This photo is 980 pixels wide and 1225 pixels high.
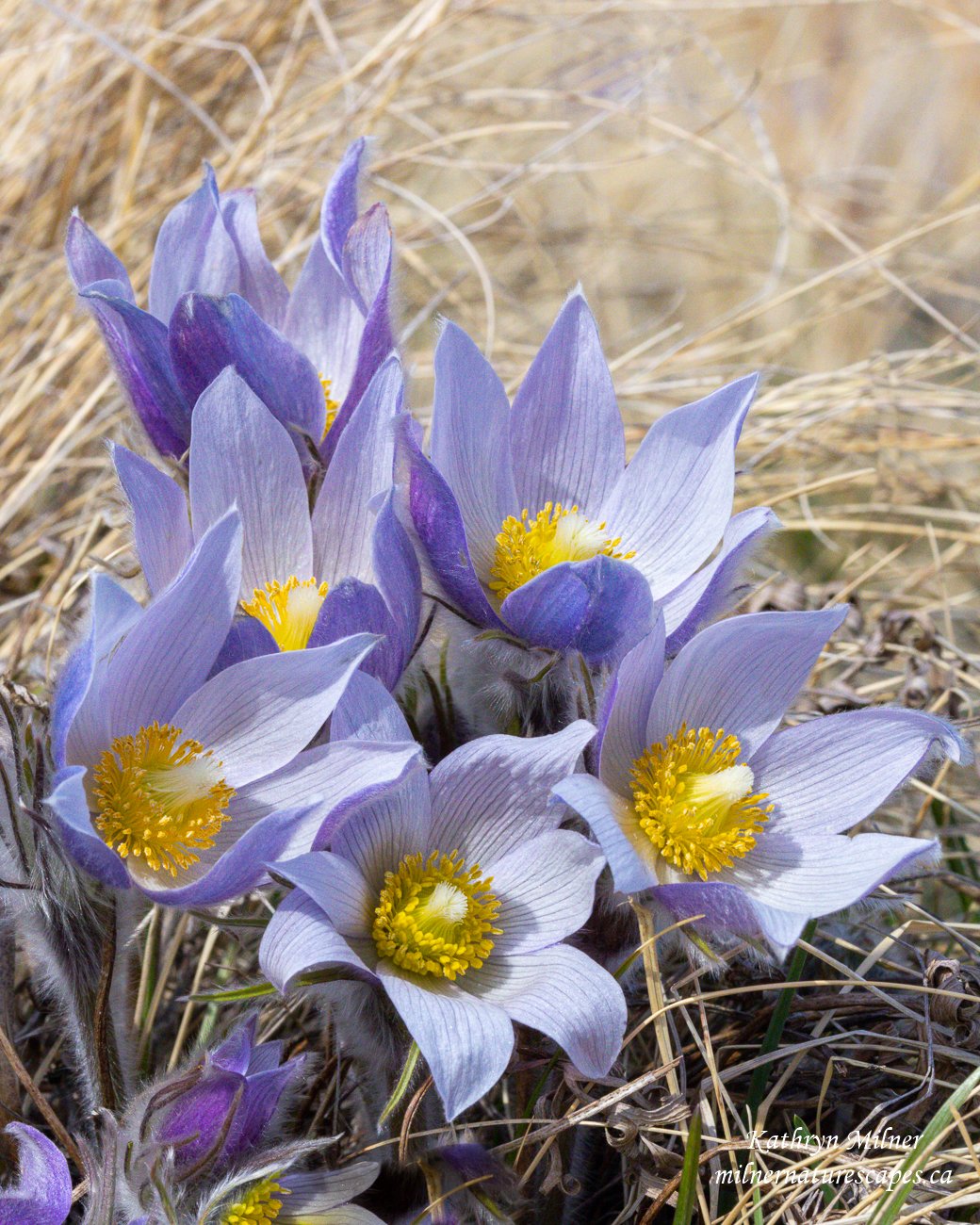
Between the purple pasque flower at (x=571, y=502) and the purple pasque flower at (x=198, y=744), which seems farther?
the purple pasque flower at (x=571, y=502)

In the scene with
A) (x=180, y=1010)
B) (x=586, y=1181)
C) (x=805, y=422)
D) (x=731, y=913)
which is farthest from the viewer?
(x=805, y=422)

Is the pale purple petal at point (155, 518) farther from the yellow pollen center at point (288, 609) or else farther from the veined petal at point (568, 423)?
the veined petal at point (568, 423)

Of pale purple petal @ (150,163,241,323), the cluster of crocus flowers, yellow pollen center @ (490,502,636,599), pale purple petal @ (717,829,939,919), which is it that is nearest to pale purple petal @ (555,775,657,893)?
the cluster of crocus flowers

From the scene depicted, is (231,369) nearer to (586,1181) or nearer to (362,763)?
(362,763)

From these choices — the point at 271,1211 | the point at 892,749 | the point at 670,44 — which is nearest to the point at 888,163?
the point at 670,44

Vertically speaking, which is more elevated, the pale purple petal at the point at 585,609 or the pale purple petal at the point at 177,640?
the pale purple petal at the point at 177,640

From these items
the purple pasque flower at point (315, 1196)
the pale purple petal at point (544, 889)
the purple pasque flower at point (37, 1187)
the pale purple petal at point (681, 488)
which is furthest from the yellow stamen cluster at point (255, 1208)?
the pale purple petal at point (681, 488)
